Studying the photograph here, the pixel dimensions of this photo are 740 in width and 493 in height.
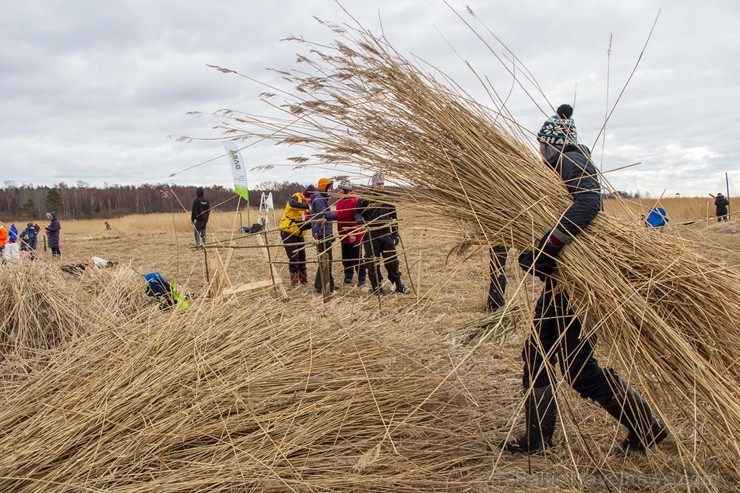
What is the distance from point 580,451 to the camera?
2.60 m

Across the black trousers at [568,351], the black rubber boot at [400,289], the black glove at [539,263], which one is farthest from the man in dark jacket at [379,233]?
the black trousers at [568,351]

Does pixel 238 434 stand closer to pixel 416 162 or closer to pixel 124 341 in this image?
pixel 124 341

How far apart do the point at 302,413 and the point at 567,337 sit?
1.25 metres

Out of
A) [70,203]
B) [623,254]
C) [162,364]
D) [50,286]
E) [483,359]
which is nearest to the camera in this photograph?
[623,254]

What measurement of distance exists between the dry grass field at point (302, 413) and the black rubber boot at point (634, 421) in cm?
7

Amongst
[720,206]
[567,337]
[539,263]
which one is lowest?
[567,337]

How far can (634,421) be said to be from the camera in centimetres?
254

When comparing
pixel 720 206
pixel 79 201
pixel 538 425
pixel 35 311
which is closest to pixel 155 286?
pixel 35 311

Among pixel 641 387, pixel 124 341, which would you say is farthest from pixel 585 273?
pixel 124 341

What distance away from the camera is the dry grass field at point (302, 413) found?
2125 millimetres

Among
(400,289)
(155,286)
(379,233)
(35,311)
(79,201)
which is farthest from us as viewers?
(79,201)

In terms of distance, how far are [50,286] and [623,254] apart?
448 cm

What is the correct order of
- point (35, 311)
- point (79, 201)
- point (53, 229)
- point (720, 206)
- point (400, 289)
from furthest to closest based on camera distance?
point (79, 201) → point (720, 206) → point (53, 229) → point (400, 289) → point (35, 311)

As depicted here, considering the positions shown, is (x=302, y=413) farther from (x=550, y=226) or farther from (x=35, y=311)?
(x=35, y=311)
